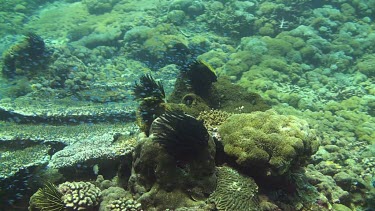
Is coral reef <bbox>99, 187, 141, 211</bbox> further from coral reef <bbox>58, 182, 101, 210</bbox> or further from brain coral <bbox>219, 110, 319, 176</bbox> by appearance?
brain coral <bbox>219, 110, 319, 176</bbox>

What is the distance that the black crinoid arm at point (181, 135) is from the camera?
15.7ft

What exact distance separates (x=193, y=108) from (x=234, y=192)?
2538 mm

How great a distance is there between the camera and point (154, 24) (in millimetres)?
19359

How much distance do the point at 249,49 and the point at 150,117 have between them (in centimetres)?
1098

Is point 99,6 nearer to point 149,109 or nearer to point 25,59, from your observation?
point 25,59

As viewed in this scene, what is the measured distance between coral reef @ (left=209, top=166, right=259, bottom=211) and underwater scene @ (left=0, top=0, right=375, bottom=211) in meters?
0.02

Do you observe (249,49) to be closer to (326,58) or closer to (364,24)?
(326,58)

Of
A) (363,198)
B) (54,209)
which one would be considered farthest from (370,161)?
(54,209)

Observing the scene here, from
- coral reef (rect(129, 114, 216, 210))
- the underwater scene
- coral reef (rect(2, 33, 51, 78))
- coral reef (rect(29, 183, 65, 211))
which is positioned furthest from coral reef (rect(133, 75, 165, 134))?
coral reef (rect(2, 33, 51, 78))

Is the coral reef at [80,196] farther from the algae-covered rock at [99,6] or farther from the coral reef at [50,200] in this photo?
the algae-covered rock at [99,6]

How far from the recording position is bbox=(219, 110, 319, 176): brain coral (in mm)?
5141

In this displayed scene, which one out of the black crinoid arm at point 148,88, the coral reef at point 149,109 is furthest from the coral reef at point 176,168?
the black crinoid arm at point 148,88

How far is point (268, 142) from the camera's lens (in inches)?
210

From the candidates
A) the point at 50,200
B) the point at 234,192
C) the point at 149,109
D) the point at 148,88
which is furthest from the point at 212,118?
the point at 50,200
